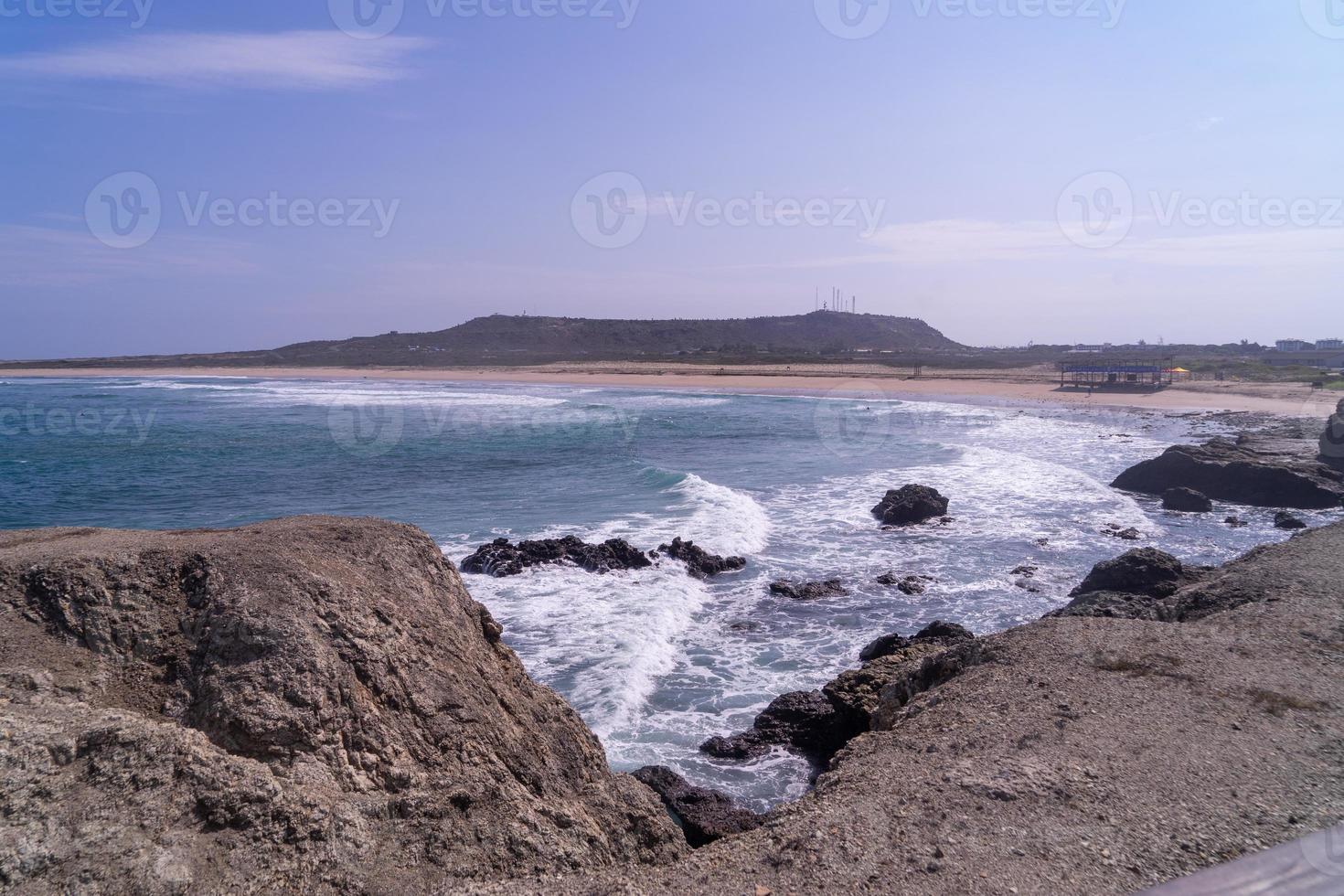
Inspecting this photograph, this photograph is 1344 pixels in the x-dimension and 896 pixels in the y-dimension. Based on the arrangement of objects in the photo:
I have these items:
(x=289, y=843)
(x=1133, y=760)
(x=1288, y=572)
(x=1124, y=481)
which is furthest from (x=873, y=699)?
Answer: (x=1124, y=481)

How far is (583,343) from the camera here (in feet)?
402

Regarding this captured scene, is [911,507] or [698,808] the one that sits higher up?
[911,507]

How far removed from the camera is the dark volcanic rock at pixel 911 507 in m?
18.0

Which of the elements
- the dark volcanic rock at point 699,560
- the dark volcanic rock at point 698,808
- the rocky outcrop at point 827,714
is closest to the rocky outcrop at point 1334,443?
the dark volcanic rock at point 699,560

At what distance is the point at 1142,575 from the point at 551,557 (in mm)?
9132

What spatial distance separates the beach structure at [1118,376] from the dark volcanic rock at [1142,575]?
45.4 m

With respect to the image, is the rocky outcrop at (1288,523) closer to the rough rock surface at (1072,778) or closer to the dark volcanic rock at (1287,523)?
the dark volcanic rock at (1287,523)

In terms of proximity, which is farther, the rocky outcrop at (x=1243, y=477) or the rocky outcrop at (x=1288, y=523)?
the rocky outcrop at (x=1243, y=477)

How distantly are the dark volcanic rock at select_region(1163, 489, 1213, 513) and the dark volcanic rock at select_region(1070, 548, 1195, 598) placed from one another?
8533 mm

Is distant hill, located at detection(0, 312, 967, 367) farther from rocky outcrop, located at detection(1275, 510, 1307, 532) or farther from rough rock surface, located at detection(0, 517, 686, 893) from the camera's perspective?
rough rock surface, located at detection(0, 517, 686, 893)

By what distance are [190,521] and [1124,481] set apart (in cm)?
2262

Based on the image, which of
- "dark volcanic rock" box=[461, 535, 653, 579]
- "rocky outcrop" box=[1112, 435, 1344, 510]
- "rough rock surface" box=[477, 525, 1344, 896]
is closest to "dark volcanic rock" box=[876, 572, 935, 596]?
"dark volcanic rock" box=[461, 535, 653, 579]

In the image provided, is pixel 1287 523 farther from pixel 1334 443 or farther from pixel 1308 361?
pixel 1308 361

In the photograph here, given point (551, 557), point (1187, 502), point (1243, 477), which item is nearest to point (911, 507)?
point (1187, 502)
